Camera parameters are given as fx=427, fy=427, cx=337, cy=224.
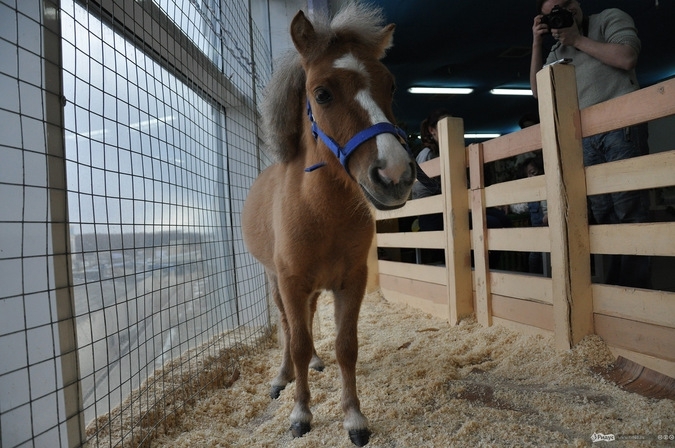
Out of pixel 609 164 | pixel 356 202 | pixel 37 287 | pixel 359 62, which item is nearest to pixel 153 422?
pixel 37 287

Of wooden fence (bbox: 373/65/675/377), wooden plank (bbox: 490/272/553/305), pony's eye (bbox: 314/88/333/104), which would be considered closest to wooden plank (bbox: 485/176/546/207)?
wooden fence (bbox: 373/65/675/377)

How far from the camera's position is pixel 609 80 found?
2844 millimetres

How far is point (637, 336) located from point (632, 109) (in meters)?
1.19

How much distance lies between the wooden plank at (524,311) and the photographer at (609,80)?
1.67ft

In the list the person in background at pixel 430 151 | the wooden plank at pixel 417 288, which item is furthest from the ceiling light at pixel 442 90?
the wooden plank at pixel 417 288

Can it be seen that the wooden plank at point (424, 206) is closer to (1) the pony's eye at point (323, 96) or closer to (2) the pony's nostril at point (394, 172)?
(1) the pony's eye at point (323, 96)

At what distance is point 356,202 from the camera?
2188mm

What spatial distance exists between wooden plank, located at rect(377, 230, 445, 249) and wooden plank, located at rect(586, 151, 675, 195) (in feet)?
5.00

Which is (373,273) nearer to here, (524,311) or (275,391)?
(524,311)

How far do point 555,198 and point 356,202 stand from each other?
1.30 meters

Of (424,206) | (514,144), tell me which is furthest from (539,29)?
(424,206)

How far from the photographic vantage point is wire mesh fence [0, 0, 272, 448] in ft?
5.05

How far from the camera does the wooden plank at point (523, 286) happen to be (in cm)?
283

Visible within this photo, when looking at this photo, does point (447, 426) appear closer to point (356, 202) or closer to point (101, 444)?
point (356, 202)
